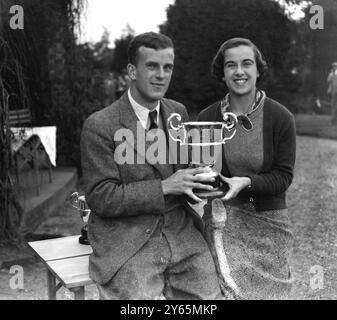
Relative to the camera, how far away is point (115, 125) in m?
2.15

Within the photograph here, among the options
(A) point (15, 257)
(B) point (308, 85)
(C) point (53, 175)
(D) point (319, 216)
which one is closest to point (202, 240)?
(A) point (15, 257)

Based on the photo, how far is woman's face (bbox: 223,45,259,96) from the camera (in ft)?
7.53

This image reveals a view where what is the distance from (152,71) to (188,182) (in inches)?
19.5

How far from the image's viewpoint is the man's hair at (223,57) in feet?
7.59

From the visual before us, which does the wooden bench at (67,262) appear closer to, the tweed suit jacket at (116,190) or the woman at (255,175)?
the tweed suit jacket at (116,190)

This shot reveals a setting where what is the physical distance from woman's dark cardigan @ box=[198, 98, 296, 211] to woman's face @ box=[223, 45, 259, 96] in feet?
0.53

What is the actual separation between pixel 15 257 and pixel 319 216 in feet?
11.7

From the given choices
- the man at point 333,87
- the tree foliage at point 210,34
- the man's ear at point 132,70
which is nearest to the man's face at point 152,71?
the man's ear at point 132,70

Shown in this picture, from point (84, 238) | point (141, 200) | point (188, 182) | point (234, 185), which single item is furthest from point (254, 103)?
point (84, 238)

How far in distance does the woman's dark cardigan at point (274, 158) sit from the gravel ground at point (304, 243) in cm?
167

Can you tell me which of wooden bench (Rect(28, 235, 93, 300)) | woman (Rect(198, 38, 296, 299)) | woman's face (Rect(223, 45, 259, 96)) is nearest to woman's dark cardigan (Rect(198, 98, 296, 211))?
woman (Rect(198, 38, 296, 299))

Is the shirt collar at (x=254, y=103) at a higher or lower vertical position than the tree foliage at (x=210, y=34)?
lower

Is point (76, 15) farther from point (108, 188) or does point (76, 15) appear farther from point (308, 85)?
point (308, 85)

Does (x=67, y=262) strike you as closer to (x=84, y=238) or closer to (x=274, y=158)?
(x=84, y=238)
